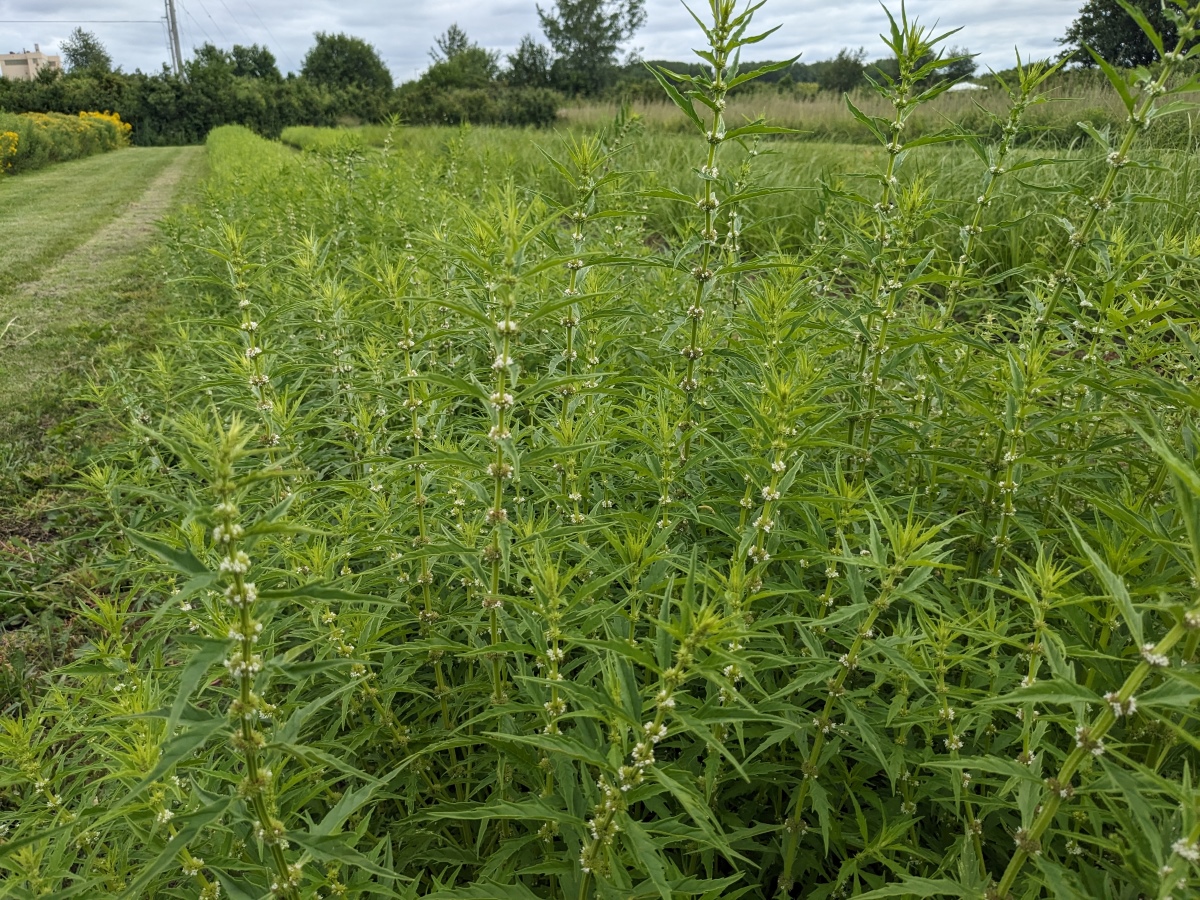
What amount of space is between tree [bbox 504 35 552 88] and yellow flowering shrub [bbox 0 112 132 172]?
25.0 metres

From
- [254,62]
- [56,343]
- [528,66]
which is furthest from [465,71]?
[56,343]

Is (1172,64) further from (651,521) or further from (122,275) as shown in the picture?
(122,275)

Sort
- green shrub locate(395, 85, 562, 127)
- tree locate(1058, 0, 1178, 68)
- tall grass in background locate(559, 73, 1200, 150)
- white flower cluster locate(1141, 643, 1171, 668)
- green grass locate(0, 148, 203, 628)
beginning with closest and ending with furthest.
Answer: white flower cluster locate(1141, 643, 1171, 668), green grass locate(0, 148, 203, 628), tall grass in background locate(559, 73, 1200, 150), tree locate(1058, 0, 1178, 68), green shrub locate(395, 85, 562, 127)

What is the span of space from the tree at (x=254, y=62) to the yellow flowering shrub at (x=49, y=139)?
32388 millimetres

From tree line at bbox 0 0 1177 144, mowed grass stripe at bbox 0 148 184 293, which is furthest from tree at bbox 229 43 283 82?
mowed grass stripe at bbox 0 148 184 293

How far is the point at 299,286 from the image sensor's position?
4.28 metres

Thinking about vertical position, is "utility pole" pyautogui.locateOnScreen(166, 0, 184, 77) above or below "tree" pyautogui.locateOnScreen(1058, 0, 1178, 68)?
above

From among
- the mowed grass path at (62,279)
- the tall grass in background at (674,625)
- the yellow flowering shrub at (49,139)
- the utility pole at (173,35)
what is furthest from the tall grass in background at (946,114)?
the utility pole at (173,35)

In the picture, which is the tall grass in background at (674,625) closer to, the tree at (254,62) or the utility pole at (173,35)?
the utility pole at (173,35)

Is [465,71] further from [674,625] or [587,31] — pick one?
[674,625]

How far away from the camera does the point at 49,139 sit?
23047mm

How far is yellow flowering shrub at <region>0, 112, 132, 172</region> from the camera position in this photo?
2048 cm

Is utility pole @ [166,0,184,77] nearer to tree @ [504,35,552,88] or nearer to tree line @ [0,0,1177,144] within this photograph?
tree line @ [0,0,1177,144]

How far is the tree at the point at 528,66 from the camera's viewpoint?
152 ft
